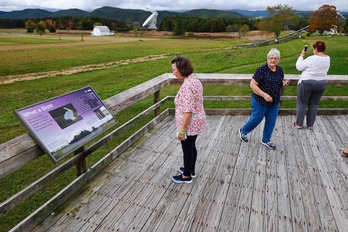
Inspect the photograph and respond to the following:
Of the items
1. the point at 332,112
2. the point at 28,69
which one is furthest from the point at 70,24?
the point at 332,112

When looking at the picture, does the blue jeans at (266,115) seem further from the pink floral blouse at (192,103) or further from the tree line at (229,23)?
the tree line at (229,23)

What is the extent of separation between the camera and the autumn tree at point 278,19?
61.9m

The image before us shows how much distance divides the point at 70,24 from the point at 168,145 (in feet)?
397

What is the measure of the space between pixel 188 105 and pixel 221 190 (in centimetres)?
130

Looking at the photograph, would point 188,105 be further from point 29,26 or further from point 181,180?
point 29,26

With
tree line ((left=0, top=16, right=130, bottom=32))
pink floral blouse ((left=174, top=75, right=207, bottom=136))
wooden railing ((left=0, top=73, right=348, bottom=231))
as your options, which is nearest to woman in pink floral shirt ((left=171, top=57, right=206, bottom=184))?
pink floral blouse ((left=174, top=75, right=207, bottom=136))

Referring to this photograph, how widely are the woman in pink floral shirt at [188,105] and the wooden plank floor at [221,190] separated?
0.62m

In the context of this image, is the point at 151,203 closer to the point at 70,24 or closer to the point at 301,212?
the point at 301,212

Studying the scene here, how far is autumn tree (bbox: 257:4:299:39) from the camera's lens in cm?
6188

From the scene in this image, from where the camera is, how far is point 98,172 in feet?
12.8

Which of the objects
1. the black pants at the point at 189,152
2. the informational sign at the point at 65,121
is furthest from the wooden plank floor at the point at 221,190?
the informational sign at the point at 65,121

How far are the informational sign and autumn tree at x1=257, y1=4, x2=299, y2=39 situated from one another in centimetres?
6626

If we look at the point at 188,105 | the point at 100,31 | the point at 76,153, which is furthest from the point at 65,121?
the point at 100,31

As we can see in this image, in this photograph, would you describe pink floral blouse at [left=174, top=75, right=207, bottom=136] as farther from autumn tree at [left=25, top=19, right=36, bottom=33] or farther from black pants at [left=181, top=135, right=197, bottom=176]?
autumn tree at [left=25, top=19, right=36, bottom=33]
